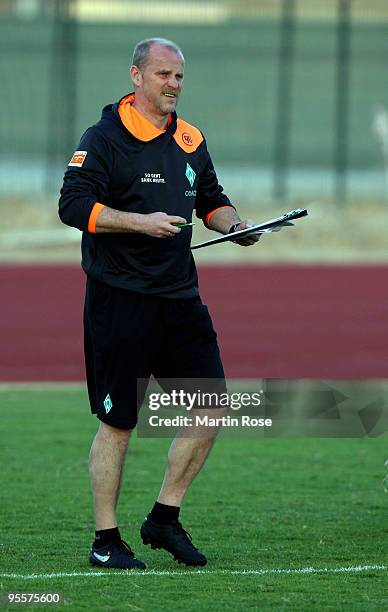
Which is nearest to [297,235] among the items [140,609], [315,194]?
[315,194]

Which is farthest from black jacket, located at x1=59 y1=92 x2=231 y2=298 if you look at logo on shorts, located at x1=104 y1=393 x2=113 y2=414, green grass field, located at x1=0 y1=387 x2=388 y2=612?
green grass field, located at x1=0 y1=387 x2=388 y2=612

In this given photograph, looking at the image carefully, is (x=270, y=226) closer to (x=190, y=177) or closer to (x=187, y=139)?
(x=190, y=177)

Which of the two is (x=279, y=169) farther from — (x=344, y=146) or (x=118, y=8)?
(x=118, y=8)

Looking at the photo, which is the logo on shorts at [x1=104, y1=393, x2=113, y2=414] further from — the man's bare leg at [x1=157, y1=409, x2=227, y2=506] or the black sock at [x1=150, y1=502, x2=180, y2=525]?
the black sock at [x1=150, y1=502, x2=180, y2=525]

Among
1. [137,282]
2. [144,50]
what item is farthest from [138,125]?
[137,282]

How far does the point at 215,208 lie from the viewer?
6.32 m

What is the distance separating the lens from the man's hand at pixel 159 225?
5.52 metres

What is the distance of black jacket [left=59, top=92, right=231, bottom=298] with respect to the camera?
5.69m

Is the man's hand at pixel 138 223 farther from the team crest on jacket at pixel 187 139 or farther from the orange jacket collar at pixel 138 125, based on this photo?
the team crest on jacket at pixel 187 139

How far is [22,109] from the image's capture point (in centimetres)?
2712

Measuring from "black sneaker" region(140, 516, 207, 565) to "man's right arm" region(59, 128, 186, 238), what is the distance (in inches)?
50.5

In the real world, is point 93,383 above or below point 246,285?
above

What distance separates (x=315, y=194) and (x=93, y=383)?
21.8m

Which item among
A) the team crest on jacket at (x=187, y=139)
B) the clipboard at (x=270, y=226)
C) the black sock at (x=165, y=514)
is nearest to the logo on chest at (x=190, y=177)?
the team crest on jacket at (x=187, y=139)
